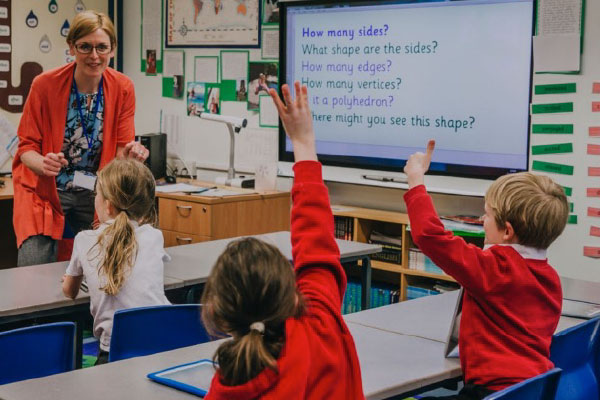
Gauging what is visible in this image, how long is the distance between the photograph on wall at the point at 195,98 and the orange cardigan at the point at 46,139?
2.56m

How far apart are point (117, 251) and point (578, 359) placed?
1453mm

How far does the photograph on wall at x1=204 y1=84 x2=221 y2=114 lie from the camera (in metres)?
6.44

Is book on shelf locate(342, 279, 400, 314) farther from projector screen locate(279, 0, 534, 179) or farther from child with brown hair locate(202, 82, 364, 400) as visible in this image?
child with brown hair locate(202, 82, 364, 400)

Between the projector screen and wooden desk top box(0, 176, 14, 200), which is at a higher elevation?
the projector screen

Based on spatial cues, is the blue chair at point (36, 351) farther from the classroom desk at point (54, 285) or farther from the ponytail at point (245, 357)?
the ponytail at point (245, 357)

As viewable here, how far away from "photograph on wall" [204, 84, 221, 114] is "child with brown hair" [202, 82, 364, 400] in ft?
15.6

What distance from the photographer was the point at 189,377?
2135 mm

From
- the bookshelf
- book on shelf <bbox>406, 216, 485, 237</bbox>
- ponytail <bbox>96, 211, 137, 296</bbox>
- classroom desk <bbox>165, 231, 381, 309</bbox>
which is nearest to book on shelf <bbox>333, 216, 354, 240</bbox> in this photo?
the bookshelf

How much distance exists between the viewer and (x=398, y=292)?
17.8 ft

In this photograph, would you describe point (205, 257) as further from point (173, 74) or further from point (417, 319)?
point (173, 74)

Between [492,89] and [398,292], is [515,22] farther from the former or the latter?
[398,292]

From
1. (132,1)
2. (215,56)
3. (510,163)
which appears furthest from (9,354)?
(132,1)

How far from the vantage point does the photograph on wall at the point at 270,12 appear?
5992 mm

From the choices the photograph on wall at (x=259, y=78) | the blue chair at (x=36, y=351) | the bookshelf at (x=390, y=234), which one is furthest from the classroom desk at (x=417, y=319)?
the photograph on wall at (x=259, y=78)
